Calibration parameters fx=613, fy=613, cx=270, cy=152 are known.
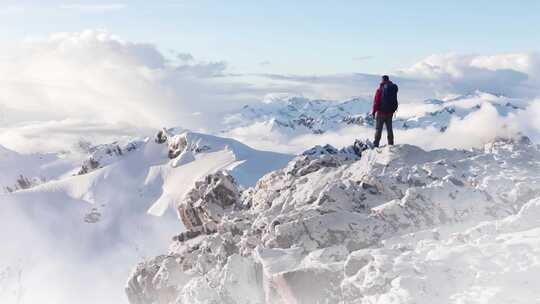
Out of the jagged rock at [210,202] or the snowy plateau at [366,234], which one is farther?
the jagged rock at [210,202]

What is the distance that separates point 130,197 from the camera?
174 m

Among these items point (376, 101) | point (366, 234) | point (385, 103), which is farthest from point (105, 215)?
point (366, 234)

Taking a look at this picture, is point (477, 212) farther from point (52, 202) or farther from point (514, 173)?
point (52, 202)

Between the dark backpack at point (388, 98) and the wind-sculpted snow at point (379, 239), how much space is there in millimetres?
2305

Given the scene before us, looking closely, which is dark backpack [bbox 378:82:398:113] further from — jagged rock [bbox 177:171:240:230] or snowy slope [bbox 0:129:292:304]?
snowy slope [bbox 0:129:292:304]

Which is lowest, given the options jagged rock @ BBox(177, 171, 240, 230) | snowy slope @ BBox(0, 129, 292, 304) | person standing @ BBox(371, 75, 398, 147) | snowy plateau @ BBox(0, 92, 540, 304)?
snowy slope @ BBox(0, 129, 292, 304)

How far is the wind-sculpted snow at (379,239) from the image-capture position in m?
15.4

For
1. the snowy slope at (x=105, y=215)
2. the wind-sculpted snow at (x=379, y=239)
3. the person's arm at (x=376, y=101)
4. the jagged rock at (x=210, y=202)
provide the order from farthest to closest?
1. the snowy slope at (x=105, y=215)
2. the jagged rock at (x=210, y=202)
3. the person's arm at (x=376, y=101)
4. the wind-sculpted snow at (x=379, y=239)

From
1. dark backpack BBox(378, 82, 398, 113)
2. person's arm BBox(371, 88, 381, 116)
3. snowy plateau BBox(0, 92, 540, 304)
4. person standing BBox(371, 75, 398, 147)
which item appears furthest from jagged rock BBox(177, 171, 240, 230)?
dark backpack BBox(378, 82, 398, 113)

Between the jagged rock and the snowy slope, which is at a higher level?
the jagged rock

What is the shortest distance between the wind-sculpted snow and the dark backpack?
230 centimetres

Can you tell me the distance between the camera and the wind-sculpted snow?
608 inches

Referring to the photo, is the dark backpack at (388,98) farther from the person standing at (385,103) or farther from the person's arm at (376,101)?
the person's arm at (376,101)

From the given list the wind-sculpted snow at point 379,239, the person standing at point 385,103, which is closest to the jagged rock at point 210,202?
the wind-sculpted snow at point 379,239
